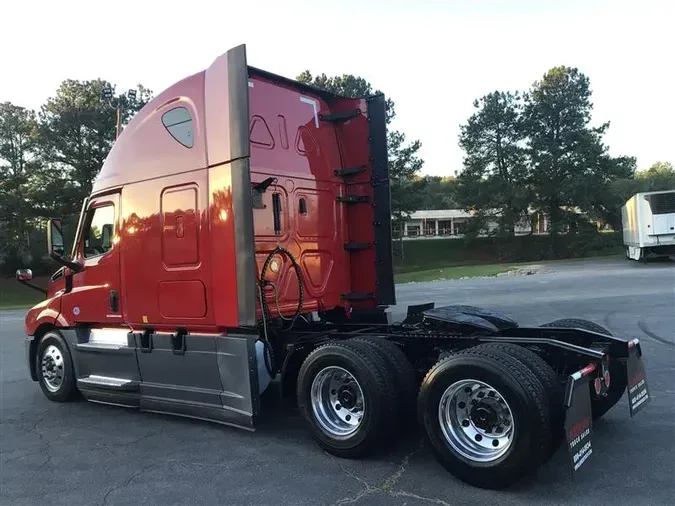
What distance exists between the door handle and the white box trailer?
26081mm

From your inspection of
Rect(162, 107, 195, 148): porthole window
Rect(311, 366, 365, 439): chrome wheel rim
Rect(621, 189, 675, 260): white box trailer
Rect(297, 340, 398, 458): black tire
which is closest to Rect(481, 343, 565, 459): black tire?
Rect(297, 340, 398, 458): black tire

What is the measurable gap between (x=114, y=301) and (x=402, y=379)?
3534 mm

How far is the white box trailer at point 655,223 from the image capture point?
85.6 feet

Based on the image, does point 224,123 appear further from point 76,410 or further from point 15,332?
point 15,332

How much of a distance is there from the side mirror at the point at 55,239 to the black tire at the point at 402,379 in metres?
4.05

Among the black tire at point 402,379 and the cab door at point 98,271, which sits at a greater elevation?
the cab door at point 98,271

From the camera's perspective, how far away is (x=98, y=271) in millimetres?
6617

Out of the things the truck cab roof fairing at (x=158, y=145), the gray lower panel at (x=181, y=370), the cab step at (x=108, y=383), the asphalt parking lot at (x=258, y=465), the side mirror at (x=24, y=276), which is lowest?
the asphalt parking lot at (x=258, y=465)

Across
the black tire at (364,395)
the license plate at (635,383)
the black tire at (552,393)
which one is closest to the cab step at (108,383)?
the black tire at (364,395)

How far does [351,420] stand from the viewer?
4.84 m

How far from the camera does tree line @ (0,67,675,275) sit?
1796 inches

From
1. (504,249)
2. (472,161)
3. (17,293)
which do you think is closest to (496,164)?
(472,161)

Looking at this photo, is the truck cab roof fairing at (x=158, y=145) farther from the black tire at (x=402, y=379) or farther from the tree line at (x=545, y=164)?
the tree line at (x=545, y=164)

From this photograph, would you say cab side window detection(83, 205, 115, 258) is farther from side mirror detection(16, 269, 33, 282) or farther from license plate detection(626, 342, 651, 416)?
license plate detection(626, 342, 651, 416)
